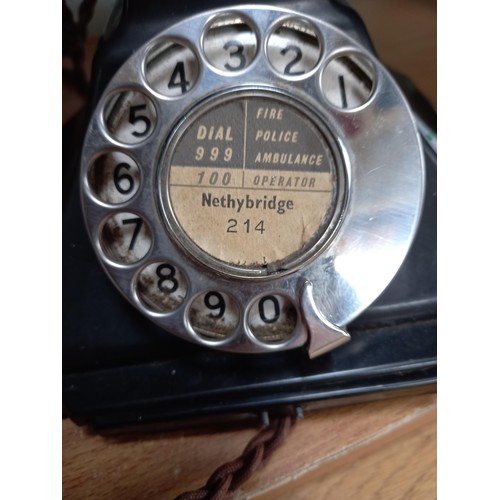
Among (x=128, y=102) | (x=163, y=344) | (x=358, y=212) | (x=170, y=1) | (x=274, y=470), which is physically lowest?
(x=274, y=470)

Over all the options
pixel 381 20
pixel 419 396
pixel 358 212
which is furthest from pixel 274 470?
pixel 381 20

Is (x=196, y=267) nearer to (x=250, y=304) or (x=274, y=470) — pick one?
(x=250, y=304)

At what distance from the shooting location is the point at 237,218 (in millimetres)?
607

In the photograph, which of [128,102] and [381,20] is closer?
[128,102]

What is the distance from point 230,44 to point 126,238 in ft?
0.75

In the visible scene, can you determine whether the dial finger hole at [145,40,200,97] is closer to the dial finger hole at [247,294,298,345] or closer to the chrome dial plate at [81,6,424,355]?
the chrome dial plate at [81,6,424,355]

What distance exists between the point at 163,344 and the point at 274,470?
189mm

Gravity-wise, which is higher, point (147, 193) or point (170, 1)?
point (170, 1)

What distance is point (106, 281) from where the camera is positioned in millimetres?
646

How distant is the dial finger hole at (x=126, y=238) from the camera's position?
0.63m

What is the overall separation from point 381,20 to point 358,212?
0.31 metres

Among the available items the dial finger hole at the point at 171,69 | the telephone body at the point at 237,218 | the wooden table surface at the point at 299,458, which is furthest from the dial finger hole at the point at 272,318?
the dial finger hole at the point at 171,69

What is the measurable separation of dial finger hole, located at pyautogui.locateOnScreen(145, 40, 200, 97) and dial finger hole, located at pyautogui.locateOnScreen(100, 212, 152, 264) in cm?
14

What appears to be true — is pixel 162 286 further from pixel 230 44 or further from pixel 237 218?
pixel 230 44
